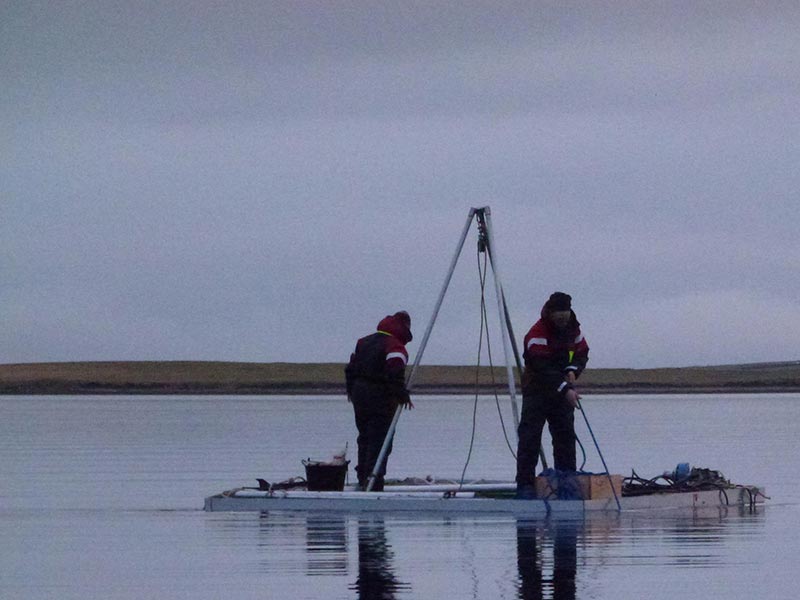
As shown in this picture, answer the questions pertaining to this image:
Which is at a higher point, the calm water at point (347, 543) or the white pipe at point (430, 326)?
the white pipe at point (430, 326)

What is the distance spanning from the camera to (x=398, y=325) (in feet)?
58.8

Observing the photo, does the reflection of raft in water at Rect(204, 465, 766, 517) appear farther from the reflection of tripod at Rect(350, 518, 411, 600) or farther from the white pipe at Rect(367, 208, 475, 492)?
the reflection of tripod at Rect(350, 518, 411, 600)

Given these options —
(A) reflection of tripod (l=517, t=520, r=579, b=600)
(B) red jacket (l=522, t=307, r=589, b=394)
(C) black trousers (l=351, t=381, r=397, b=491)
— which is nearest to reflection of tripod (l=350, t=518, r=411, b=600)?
(A) reflection of tripod (l=517, t=520, r=579, b=600)

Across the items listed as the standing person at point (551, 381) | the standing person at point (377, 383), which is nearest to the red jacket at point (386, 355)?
the standing person at point (377, 383)

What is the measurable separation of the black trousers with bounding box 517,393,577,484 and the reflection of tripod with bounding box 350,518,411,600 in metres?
1.72

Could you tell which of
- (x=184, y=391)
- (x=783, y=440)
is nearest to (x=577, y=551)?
(x=783, y=440)

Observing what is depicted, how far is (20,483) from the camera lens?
69.2ft

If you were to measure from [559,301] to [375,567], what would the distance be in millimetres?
4435

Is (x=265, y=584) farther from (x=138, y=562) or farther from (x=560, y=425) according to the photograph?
(x=560, y=425)

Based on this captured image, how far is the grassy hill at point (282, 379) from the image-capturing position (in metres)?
99.9

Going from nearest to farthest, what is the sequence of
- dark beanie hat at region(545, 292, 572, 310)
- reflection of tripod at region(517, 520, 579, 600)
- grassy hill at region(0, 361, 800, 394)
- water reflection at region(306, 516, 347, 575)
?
reflection of tripod at region(517, 520, 579, 600), water reflection at region(306, 516, 347, 575), dark beanie hat at region(545, 292, 572, 310), grassy hill at region(0, 361, 800, 394)

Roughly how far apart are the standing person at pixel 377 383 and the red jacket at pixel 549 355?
1.49 m

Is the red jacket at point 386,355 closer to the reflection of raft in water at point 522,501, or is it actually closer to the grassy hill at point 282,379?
the reflection of raft in water at point 522,501

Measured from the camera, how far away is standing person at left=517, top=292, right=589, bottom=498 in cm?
1656
